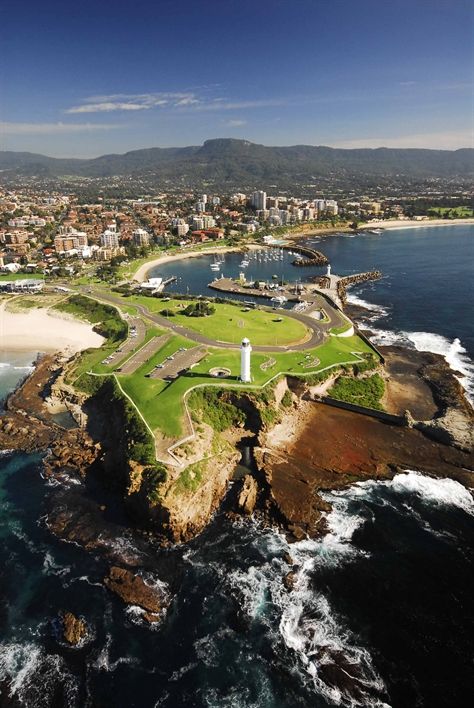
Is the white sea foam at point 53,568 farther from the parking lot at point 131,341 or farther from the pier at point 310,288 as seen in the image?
the pier at point 310,288

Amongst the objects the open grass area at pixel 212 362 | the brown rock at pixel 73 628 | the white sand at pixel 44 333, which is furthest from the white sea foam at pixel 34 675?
the white sand at pixel 44 333

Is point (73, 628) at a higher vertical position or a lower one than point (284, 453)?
lower

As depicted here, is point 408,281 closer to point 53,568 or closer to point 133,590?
point 133,590

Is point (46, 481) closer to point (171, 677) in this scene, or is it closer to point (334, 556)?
point (171, 677)

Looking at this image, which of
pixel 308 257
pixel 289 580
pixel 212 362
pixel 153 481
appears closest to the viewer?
pixel 289 580

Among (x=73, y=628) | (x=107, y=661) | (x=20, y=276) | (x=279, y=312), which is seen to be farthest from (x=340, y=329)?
(x=20, y=276)

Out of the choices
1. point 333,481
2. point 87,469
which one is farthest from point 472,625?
point 87,469

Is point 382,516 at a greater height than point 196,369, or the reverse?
point 196,369
